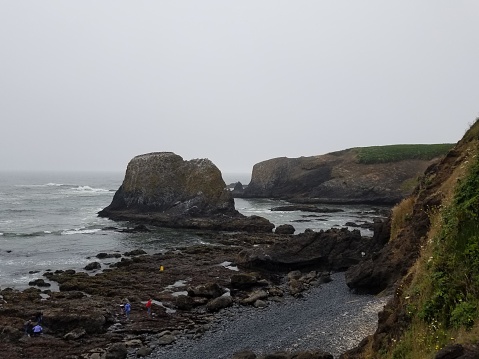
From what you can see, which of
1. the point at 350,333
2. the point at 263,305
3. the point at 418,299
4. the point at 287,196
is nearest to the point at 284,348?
the point at 350,333

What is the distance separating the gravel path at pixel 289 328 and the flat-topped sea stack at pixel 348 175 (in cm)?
7728

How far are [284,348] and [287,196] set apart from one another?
98.4 meters

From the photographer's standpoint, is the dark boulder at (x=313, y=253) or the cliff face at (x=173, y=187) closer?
the dark boulder at (x=313, y=253)

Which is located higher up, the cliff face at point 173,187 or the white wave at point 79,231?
the cliff face at point 173,187

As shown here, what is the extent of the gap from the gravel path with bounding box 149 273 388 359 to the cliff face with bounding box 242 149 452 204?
77.1m

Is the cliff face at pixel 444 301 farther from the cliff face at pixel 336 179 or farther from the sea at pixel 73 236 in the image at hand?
the cliff face at pixel 336 179

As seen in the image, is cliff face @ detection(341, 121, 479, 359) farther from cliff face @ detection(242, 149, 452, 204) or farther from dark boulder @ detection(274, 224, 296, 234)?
cliff face @ detection(242, 149, 452, 204)

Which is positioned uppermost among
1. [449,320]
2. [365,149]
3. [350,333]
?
[365,149]

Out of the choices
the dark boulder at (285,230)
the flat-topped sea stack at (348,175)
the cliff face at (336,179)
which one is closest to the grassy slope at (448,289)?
the dark boulder at (285,230)

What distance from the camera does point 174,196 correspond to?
79.8 m

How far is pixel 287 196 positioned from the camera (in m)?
119

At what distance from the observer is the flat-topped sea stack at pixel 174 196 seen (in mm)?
73375

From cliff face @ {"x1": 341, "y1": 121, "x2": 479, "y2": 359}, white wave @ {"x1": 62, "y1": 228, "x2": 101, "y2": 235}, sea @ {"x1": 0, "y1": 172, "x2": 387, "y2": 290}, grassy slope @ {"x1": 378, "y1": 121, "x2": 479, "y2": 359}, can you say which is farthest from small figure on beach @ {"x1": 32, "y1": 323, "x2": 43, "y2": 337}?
white wave @ {"x1": 62, "y1": 228, "x2": 101, "y2": 235}

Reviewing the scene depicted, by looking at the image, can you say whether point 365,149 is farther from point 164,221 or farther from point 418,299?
point 418,299
